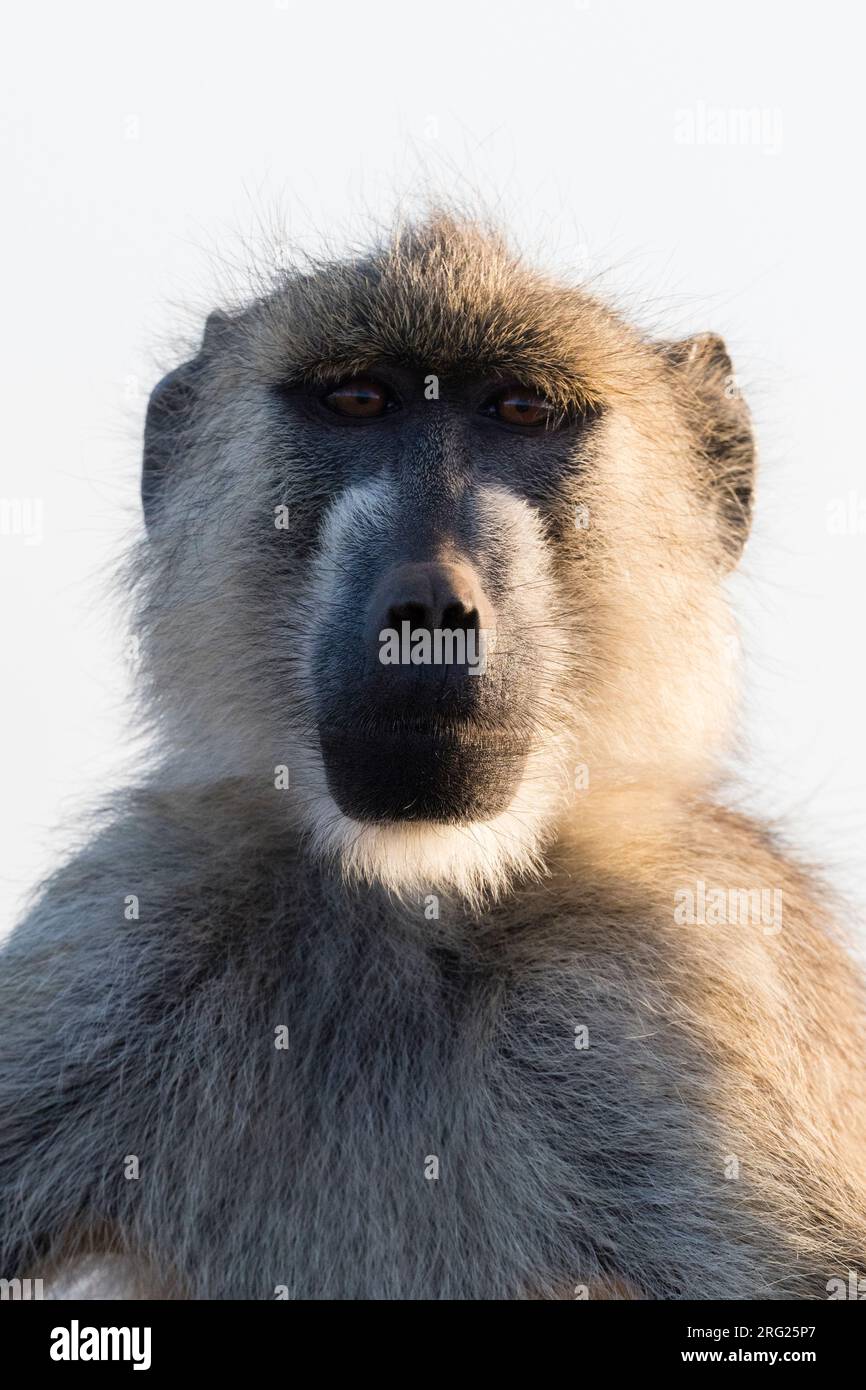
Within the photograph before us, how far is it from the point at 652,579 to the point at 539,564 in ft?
2.42

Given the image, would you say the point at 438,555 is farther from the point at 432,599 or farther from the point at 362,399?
the point at 362,399

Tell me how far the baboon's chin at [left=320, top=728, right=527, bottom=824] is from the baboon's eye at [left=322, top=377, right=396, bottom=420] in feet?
4.33

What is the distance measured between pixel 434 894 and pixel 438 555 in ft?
4.23

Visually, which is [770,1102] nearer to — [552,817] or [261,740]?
[552,817]

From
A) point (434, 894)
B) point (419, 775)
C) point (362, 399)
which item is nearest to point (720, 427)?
point (362, 399)

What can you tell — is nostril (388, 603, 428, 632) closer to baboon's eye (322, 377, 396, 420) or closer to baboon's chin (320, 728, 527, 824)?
baboon's chin (320, 728, 527, 824)

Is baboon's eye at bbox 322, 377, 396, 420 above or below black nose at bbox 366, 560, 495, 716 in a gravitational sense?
above

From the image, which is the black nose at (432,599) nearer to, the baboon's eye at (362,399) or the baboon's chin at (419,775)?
the baboon's chin at (419,775)

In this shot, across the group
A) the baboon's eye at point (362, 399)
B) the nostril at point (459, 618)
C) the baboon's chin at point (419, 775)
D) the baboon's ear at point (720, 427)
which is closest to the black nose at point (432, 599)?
the nostril at point (459, 618)

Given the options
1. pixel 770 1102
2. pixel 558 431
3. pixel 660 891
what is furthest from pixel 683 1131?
pixel 558 431

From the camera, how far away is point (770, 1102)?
6.04 metres

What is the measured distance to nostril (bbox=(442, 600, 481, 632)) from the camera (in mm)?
5461

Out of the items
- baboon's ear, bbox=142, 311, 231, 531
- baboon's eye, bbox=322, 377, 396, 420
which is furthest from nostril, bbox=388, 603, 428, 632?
baboon's ear, bbox=142, 311, 231, 531

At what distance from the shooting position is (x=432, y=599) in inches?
215
